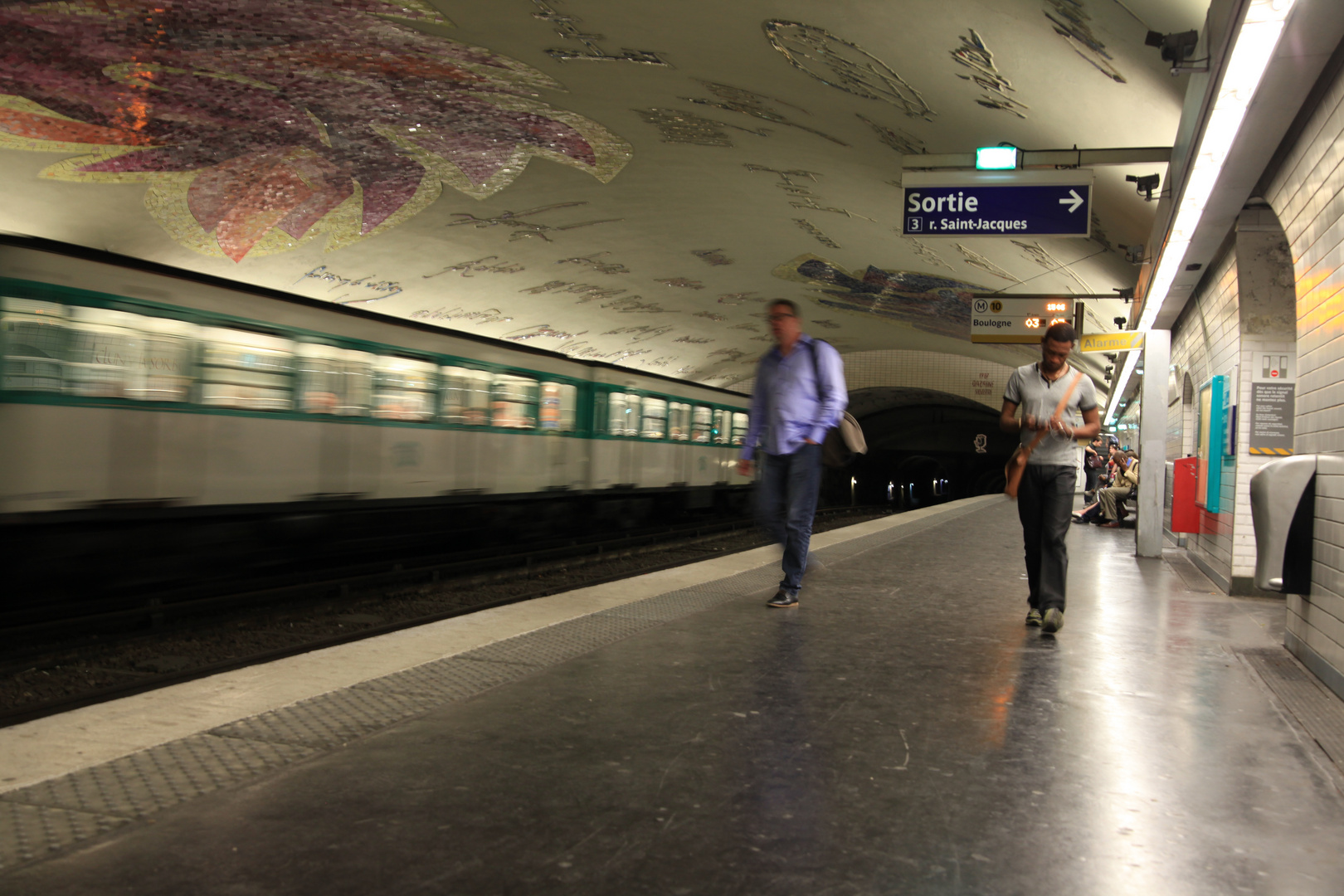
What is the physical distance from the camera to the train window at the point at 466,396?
37.7 feet

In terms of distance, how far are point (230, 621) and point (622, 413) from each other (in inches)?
361

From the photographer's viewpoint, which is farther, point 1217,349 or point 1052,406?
point 1217,349

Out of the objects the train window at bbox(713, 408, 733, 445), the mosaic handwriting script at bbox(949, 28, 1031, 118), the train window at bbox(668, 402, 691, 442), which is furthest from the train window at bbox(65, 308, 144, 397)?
the train window at bbox(713, 408, 733, 445)

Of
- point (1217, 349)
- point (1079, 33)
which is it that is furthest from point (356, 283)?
point (1217, 349)

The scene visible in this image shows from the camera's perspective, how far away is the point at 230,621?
7168 mm

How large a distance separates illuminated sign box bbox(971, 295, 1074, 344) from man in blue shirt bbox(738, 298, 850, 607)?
12.3m

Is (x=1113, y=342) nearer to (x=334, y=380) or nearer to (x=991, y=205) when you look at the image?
(x=991, y=205)

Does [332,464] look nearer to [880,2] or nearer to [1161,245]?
[880,2]

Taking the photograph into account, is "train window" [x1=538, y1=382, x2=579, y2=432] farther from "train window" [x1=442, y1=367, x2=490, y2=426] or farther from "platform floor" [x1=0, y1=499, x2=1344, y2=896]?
"platform floor" [x1=0, y1=499, x2=1344, y2=896]


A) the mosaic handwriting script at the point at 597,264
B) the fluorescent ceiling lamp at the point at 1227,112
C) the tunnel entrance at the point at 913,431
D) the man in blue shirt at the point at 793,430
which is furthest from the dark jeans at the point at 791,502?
the tunnel entrance at the point at 913,431

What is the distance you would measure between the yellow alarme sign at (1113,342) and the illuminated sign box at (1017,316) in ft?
13.8

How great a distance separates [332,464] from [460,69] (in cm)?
597

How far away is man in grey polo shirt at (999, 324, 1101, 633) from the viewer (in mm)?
5078

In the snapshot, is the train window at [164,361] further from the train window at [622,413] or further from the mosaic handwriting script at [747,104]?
the train window at [622,413]
